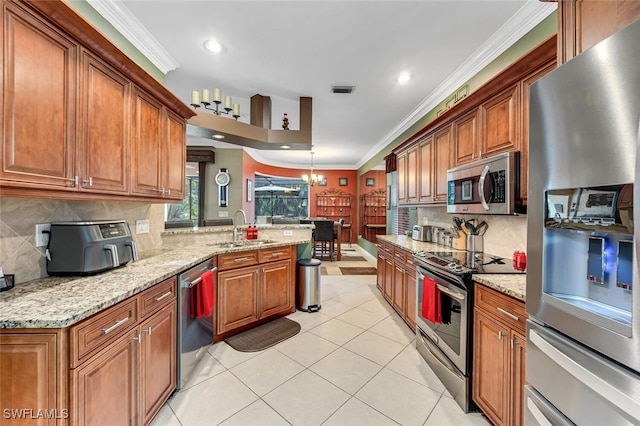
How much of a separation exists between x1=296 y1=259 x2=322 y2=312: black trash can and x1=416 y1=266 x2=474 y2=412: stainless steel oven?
60.7 inches

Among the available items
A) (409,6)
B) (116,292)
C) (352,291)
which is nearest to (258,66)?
(409,6)

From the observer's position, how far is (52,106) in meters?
1.28

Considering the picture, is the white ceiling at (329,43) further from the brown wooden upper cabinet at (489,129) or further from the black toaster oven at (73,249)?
the black toaster oven at (73,249)

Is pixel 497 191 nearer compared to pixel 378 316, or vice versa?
pixel 497 191

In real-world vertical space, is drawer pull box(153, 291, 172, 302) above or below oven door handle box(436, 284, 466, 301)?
above

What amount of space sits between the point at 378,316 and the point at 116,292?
2.86 meters

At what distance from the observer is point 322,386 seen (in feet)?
6.47

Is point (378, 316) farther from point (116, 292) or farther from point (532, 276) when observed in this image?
point (116, 292)

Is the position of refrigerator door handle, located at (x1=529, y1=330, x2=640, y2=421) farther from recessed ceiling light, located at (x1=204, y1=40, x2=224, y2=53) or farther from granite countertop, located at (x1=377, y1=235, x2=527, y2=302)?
recessed ceiling light, located at (x1=204, y1=40, x2=224, y2=53)

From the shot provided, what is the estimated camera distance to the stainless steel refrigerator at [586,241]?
77 centimetres

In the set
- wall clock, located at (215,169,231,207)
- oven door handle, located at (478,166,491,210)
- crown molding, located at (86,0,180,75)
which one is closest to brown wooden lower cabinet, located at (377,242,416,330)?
oven door handle, located at (478,166,491,210)

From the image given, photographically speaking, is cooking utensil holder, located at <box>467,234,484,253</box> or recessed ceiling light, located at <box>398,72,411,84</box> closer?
cooking utensil holder, located at <box>467,234,484,253</box>

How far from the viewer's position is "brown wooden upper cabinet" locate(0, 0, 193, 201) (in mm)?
1132

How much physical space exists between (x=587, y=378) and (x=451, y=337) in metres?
1.09
